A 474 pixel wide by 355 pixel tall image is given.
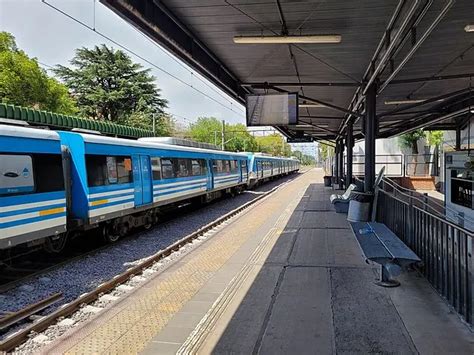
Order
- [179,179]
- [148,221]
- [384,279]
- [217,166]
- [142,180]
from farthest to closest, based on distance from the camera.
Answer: [217,166], [179,179], [148,221], [142,180], [384,279]

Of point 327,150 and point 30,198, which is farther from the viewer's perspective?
point 327,150

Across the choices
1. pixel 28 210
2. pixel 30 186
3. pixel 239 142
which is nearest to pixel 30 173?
pixel 30 186

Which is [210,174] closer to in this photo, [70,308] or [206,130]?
[70,308]

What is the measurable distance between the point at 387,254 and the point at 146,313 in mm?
3045

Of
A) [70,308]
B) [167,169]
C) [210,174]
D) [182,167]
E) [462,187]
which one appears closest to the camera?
[70,308]

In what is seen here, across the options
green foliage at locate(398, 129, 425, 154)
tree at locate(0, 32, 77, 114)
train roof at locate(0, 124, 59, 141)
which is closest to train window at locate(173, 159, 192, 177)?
train roof at locate(0, 124, 59, 141)

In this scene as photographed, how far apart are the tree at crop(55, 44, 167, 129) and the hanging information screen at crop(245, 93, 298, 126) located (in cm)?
3477

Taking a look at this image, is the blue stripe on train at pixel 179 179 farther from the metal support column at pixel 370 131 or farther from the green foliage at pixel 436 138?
the green foliage at pixel 436 138

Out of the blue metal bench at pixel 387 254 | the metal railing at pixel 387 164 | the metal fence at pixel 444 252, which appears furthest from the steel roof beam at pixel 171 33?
the metal railing at pixel 387 164

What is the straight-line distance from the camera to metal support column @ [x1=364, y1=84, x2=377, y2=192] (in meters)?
11.2

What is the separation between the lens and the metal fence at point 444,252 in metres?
4.36

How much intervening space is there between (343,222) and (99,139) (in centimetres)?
678

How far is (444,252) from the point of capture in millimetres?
5078

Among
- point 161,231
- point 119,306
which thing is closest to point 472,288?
point 119,306
